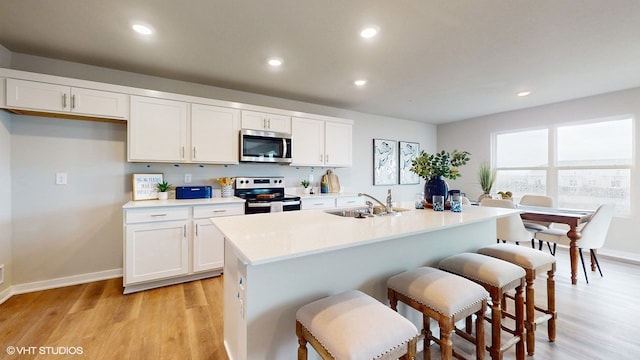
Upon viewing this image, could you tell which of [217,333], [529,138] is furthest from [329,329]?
[529,138]

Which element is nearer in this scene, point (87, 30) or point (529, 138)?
point (87, 30)

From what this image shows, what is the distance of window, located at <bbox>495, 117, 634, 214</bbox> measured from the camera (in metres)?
3.71

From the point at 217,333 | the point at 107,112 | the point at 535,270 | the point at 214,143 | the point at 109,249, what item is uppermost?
the point at 107,112

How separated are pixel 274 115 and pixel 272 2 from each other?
185 centimetres

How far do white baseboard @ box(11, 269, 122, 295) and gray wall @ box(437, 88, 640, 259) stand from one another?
6.27 meters

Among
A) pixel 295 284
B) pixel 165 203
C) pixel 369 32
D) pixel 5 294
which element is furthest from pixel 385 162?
pixel 5 294

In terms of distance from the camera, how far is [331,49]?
2447 mm

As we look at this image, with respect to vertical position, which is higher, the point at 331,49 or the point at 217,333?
the point at 331,49

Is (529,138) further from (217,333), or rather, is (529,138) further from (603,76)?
(217,333)

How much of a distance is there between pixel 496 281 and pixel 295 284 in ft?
3.94

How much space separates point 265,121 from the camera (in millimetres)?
3506

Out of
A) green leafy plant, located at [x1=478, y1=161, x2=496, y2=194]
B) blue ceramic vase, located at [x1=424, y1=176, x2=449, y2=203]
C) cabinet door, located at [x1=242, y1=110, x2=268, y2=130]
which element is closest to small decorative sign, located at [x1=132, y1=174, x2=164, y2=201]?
cabinet door, located at [x1=242, y1=110, x2=268, y2=130]

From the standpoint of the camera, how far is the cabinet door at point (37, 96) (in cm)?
226

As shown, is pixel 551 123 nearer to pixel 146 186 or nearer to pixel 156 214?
pixel 156 214
